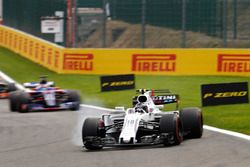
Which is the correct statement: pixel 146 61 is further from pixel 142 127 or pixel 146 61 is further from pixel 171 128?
pixel 171 128

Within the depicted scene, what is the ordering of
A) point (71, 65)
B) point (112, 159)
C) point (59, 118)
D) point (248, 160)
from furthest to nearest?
point (71, 65)
point (59, 118)
point (112, 159)
point (248, 160)

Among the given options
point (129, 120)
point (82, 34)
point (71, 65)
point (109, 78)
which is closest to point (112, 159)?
point (129, 120)

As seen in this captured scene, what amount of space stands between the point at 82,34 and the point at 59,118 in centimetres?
1701

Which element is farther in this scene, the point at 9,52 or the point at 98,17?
the point at 9,52

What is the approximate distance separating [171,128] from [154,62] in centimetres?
1815

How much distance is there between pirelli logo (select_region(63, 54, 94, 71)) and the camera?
99.0 feet

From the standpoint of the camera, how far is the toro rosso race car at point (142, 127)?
34.7ft

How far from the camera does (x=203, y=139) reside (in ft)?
37.5

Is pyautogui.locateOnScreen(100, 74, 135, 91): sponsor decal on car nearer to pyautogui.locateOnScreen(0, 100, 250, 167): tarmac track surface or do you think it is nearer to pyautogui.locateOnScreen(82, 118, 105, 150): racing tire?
pyautogui.locateOnScreen(0, 100, 250, 167): tarmac track surface

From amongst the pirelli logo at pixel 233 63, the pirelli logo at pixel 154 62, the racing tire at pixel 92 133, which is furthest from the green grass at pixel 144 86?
the racing tire at pixel 92 133

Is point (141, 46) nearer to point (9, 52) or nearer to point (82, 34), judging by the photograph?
point (82, 34)

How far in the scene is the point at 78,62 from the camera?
1200 inches

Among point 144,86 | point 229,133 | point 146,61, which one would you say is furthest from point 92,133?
point 146,61

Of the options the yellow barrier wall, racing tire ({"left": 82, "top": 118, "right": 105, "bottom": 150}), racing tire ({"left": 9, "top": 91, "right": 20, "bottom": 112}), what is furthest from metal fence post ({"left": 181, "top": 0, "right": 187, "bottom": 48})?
racing tire ({"left": 82, "top": 118, "right": 105, "bottom": 150})
